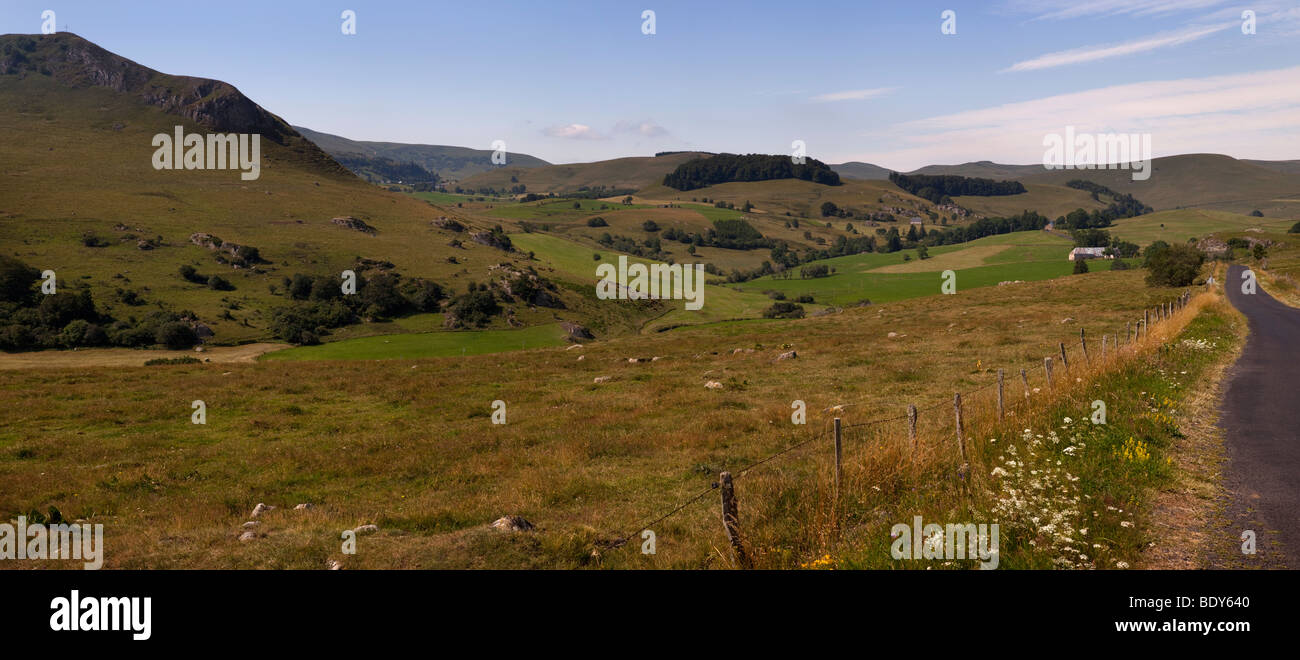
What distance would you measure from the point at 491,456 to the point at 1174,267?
88457 mm

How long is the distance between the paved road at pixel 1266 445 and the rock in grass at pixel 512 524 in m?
12.0

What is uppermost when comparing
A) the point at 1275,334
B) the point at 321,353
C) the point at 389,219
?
the point at 389,219

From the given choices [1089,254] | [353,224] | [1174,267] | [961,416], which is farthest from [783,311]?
[961,416]

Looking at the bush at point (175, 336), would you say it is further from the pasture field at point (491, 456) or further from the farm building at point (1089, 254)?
the farm building at point (1089, 254)

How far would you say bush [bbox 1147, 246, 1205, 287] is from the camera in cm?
7375

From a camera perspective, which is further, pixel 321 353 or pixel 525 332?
pixel 525 332

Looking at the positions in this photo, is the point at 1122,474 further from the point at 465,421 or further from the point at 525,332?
the point at 525,332

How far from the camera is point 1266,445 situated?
14.0 metres

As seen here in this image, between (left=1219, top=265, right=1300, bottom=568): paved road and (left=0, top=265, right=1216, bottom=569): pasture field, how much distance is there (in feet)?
5.29

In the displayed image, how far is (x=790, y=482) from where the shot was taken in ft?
43.1

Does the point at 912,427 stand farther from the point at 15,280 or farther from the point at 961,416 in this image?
the point at 15,280

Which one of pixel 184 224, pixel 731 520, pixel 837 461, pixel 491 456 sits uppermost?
pixel 184 224
